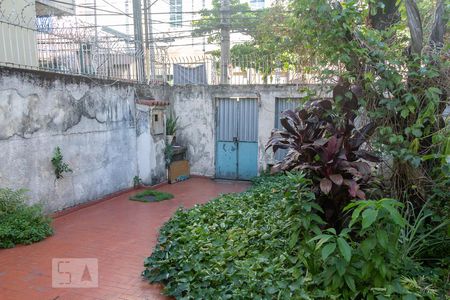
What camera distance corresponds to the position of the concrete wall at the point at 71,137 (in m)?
5.69

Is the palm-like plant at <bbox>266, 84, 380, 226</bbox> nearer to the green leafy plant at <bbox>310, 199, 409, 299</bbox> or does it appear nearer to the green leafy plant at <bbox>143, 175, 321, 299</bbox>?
the green leafy plant at <bbox>143, 175, 321, 299</bbox>

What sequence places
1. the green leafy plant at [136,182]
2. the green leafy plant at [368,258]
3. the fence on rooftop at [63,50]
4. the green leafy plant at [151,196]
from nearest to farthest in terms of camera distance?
1. the green leafy plant at [368,258]
2. the fence on rooftop at [63,50]
3. the green leafy plant at [151,196]
4. the green leafy plant at [136,182]

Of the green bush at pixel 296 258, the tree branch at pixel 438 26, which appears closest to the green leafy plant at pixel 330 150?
the green bush at pixel 296 258

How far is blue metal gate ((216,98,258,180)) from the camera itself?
995 centimetres

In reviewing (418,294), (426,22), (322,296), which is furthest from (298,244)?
(426,22)

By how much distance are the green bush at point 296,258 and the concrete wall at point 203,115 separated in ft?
15.8

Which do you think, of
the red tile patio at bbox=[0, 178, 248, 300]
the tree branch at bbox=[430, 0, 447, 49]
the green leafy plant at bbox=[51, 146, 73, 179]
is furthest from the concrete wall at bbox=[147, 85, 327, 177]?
the tree branch at bbox=[430, 0, 447, 49]

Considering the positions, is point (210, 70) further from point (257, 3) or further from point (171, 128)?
point (257, 3)

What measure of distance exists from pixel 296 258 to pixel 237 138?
6.50 metres

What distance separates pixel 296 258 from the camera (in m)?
3.74

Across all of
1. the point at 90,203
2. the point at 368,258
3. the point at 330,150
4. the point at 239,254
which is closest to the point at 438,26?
the point at 330,150

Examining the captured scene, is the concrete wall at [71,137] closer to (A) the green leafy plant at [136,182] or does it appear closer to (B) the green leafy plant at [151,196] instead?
(A) the green leafy plant at [136,182]

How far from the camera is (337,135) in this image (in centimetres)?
419

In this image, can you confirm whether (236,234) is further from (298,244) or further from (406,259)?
(406,259)
